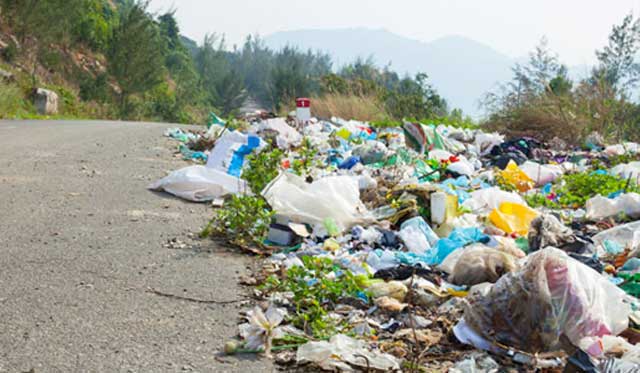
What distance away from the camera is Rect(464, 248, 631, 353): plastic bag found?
2.45 metres

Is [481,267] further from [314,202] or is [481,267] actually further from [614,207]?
[614,207]

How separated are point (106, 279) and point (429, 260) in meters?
1.73

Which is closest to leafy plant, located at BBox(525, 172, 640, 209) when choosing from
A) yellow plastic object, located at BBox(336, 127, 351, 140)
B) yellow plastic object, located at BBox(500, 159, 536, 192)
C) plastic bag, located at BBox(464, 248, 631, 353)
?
yellow plastic object, located at BBox(500, 159, 536, 192)

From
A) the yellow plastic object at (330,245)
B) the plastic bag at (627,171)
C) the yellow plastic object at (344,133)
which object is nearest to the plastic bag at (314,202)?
the yellow plastic object at (330,245)

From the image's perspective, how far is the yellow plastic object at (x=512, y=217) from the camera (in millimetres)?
4359

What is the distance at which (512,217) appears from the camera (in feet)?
14.7

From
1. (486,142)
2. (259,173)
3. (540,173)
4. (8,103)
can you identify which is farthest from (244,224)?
(8,103)

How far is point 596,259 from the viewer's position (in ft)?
11.6

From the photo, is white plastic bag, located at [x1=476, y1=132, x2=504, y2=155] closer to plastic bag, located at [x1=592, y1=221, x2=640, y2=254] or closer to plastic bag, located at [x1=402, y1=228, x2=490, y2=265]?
plastic bag, located at [x1=592, y1=221, x2=640, y2=254]

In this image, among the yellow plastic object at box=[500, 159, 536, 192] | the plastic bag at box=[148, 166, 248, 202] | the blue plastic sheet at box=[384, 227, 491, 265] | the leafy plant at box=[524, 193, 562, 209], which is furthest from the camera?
the yellow plastic object at box=[500, 159, 536, 192]

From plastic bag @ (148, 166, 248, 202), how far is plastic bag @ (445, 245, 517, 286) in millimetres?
2242

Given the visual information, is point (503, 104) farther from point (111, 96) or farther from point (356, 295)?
point (111, 96)

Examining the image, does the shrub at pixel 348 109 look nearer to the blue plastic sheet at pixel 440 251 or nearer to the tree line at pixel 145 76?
the tree line at pixel 145 76

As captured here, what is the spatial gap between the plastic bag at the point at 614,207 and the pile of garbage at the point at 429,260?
0.01m
